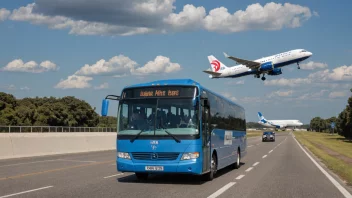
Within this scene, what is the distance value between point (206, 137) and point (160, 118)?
1496 millimetres

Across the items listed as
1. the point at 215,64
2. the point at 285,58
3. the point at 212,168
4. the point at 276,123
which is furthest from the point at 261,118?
the point at 212,168

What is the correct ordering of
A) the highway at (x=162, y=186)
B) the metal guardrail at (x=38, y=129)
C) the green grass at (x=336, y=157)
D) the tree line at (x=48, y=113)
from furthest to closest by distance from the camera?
the tree line at (x=48, y=113) → the metal guardrail at (x=38, y=129) → the green grass at (x=336, y=157) → the highway at (x=162, y=186)

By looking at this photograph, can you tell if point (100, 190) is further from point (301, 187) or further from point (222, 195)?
point (301, 187)

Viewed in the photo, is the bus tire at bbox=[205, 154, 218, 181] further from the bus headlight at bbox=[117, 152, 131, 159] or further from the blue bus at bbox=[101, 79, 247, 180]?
the bus headlight at bbox=[117, 152, 131, 159]

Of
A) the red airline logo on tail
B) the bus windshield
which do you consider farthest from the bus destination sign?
the red airline logo on tail

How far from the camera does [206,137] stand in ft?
42.6

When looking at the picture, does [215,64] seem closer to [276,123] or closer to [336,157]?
[336,157]

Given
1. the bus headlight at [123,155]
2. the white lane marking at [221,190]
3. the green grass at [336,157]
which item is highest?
the bus headlight at [123,155]

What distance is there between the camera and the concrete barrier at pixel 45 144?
77.7 feet

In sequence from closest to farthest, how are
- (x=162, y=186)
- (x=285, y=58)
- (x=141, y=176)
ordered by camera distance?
(x=162, y=186) → (x=141, y=176) → (x=285, y=58)

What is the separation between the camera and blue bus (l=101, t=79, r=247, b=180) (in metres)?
12.1

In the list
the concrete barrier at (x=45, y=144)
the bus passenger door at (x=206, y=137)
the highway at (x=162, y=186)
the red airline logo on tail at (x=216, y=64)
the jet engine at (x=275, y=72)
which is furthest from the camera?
the red airline logo on tail at (x=216, y=64)

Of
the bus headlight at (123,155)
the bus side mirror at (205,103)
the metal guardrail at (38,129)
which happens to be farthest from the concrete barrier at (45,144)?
the bus side mirror at (205,103)

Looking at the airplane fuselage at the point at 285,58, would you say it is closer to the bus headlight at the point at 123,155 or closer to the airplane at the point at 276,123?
the bus headlight at the point at 123,155
